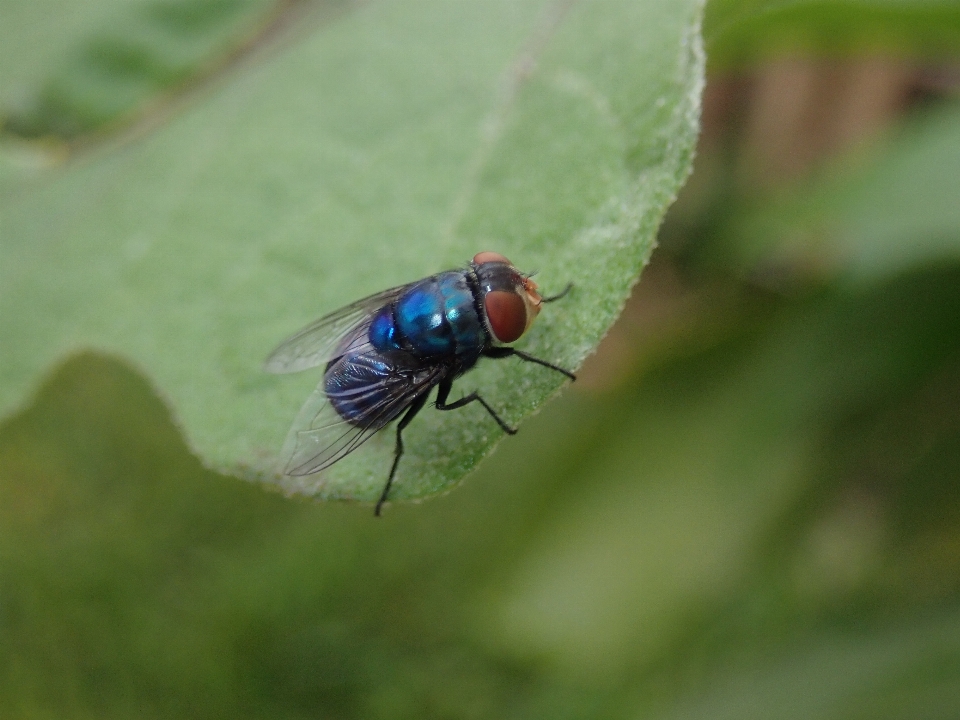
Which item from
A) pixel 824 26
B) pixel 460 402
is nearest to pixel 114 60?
pixel 460 402

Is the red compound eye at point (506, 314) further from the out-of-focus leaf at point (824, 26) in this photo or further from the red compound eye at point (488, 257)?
the out-of-focus leaf at point (824, 26)

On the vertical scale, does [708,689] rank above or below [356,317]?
below

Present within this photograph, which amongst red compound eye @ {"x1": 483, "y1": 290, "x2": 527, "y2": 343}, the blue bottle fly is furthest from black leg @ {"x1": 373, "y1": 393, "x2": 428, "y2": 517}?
red compound eye @ {"x1": 483, "y1": 290, "x2": 527, "y2": 343}

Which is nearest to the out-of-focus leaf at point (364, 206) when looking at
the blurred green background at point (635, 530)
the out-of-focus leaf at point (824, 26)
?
the out-of-focus leaf at point (824, 26)

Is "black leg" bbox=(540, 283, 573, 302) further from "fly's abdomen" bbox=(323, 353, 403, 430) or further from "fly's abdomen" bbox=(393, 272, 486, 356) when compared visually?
"fly's abdomen" bbox=(323, 353, 403, 430)

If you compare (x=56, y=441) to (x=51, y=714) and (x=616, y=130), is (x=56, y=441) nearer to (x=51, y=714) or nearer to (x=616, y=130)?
(x=51, y=714)

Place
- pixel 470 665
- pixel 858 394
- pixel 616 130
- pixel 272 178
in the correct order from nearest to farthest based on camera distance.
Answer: pixel 616 130
pixel 272 178
pixel 858 394
pixel 470 665

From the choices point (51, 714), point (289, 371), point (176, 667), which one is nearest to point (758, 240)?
point (289, 371)
